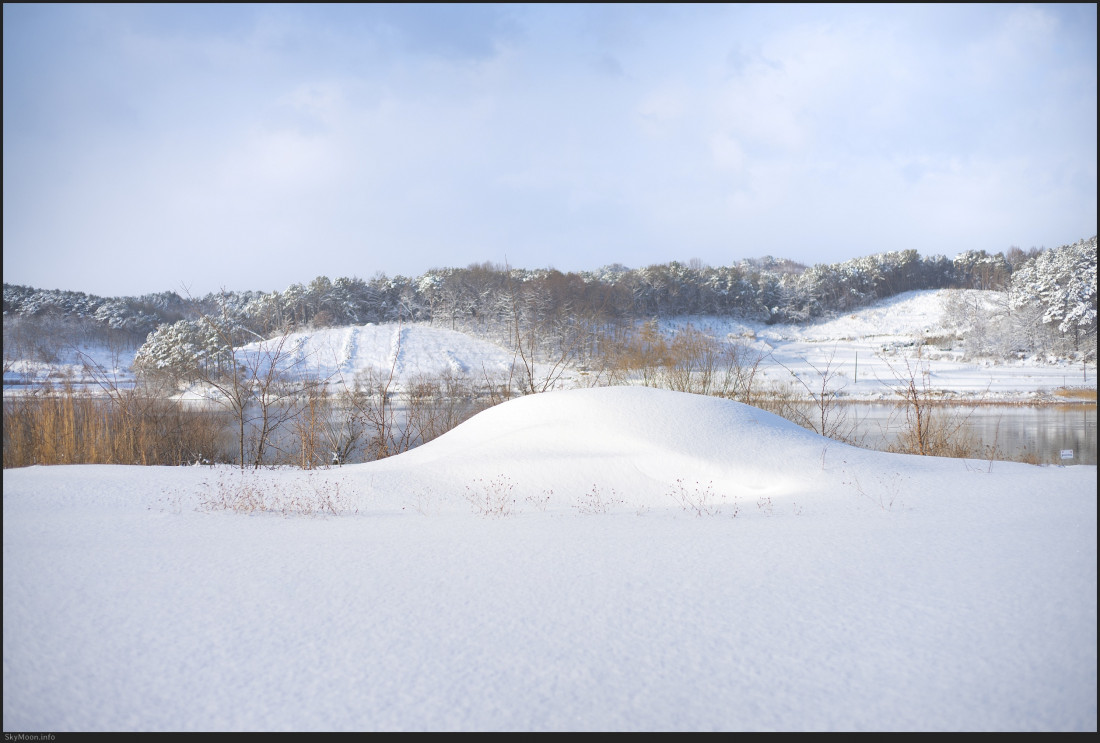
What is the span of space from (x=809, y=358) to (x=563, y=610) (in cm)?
4194

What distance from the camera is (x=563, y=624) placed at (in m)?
2.93

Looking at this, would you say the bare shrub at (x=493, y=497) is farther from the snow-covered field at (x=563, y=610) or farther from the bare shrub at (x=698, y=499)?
the bare shrub at (x=698, y=499)

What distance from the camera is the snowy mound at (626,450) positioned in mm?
6527

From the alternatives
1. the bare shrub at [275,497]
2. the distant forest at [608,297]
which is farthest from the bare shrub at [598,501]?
the distant forest at [608,297]

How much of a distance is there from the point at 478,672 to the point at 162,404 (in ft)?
42.3

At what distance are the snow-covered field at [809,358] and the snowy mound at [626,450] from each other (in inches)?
423

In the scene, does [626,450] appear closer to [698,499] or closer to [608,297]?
[698,499]

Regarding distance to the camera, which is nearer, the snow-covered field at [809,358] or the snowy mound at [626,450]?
the snowy mound at [626,450]

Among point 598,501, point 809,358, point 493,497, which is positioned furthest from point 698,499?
point 809,358

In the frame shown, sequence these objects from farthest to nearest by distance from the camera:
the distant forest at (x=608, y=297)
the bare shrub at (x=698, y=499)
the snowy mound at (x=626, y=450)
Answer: the distant forest at (x=608, y=297) < the snowy mound at (x=626, y=450) < the bare shrub at (x=698, y=499)

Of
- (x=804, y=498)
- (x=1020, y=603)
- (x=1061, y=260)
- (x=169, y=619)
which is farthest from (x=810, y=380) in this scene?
(x=169, y=619)

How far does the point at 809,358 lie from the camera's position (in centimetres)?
4081

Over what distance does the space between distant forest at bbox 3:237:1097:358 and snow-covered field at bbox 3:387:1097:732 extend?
19.5m

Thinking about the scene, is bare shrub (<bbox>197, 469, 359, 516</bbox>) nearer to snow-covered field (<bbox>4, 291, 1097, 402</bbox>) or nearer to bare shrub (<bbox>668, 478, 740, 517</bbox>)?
bare shrub (<bbox>668, 478, 740, 517</bbox>)
